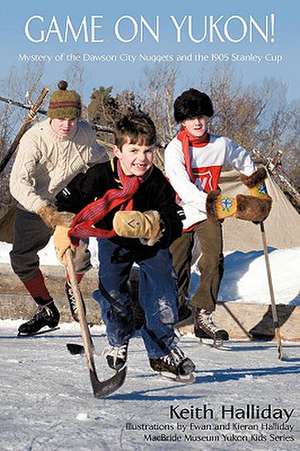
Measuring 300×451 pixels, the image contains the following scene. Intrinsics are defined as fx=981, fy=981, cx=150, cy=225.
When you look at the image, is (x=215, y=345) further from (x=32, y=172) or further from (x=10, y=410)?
(x=10, y=410)

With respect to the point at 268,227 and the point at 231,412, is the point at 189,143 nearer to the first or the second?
the point at 231,412

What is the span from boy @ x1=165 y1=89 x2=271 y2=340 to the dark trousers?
2.55 feet

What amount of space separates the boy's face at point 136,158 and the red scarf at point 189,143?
182 centimetres

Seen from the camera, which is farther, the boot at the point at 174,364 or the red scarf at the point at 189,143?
the red scarf at the point at 189,143

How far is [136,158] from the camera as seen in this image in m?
4.51

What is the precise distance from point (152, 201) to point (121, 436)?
64.7 inches

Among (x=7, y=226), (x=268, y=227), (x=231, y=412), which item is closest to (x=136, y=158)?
(x=231, y=412)

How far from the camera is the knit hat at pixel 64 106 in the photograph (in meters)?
6.32

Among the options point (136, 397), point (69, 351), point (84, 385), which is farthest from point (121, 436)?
point (69, 351)

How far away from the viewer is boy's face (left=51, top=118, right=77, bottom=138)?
6402 millimetres

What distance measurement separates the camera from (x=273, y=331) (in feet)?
23.2

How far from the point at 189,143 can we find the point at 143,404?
112 inches

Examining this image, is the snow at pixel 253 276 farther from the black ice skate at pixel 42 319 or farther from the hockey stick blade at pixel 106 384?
the hockey stick blade at pixel 106 384

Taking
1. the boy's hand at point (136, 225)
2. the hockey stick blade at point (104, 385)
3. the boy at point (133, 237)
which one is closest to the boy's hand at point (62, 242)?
the boy at point (133, 237)
